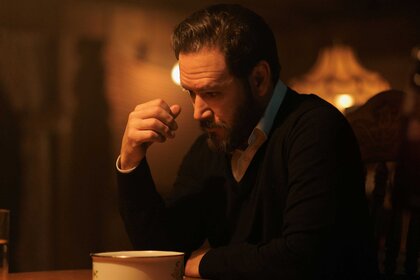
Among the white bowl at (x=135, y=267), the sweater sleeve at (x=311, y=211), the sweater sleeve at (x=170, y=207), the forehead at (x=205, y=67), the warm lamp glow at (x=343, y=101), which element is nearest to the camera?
the white bowl at (x=135, y=267)

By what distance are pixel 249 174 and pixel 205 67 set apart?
0.89 ft

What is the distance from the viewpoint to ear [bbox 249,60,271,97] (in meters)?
1.51

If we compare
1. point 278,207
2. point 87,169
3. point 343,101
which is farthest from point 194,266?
point 343,101

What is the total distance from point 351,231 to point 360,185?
4.2 inches

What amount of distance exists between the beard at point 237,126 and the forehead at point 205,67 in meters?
0.09

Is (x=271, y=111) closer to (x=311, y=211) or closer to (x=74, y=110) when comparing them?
(x=311, y=211)

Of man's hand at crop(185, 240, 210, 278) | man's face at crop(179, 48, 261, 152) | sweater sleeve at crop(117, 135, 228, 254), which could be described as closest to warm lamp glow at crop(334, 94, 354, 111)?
sweater sleeve at crop(117, 135, 228, 254)

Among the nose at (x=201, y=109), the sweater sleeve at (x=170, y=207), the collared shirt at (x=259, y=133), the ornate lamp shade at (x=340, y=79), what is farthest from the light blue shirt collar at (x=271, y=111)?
the ornate lamp shade at (x=340, y=79)

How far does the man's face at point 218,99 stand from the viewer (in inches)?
56.6

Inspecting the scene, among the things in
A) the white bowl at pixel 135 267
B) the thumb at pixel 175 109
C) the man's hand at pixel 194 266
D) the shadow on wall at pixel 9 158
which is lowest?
the man's hand at pixel 194 266

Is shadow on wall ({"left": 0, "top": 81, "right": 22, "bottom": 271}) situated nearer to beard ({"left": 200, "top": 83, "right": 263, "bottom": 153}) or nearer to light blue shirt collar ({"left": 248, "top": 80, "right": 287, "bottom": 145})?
beard ({"left": 200, "top": 83, "right": 263, "bottom": 153})

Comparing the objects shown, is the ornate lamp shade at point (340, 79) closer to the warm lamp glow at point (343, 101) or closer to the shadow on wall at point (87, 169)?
the warm lamp glow at point (343, 101)

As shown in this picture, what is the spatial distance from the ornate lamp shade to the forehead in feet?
2.64

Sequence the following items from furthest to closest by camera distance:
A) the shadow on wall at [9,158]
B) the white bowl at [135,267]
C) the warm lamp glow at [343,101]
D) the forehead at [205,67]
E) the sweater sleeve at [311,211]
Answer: the warm lamp glow at [343,101], the shadow on wall at [9,158], the forehead at [205,67], the sweater sleeve at [311,211], the white bowl at [135,267]
